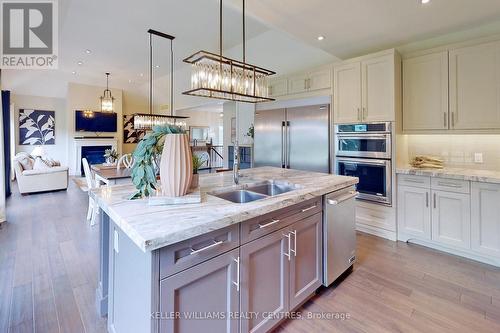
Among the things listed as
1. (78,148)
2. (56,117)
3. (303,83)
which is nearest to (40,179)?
(78,148)

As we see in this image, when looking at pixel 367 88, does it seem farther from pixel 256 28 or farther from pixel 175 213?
pixel 175 213

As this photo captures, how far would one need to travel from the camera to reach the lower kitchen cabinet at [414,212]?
9.98ft

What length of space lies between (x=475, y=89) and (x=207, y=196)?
3.22m

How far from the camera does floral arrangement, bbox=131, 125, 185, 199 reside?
4.84 feet

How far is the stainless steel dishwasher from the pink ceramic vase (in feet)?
3.95

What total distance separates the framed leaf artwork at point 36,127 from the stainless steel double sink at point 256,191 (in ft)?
33.4

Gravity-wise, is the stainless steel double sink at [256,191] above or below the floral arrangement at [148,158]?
below

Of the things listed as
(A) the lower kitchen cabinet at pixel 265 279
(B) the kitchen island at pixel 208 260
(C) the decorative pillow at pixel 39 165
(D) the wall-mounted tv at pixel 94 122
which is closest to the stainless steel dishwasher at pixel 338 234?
(B) the kitchen island at pixel 208 260

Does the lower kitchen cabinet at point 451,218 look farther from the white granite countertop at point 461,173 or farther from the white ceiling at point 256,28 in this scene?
the white ceiling at point 256,28

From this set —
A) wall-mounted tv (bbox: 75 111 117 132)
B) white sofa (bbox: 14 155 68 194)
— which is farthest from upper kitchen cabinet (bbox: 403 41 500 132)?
wall-mounted tv (bbox: 75 111 117 132)

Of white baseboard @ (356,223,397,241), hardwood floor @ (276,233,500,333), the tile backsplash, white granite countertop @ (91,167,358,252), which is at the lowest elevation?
hardwood floor @ (276,233,500,333)

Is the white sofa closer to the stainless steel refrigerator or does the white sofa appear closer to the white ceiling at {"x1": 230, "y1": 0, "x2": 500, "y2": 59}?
the stainless steel refrigerator

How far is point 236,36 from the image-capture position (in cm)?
510

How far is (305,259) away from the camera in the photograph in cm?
193
